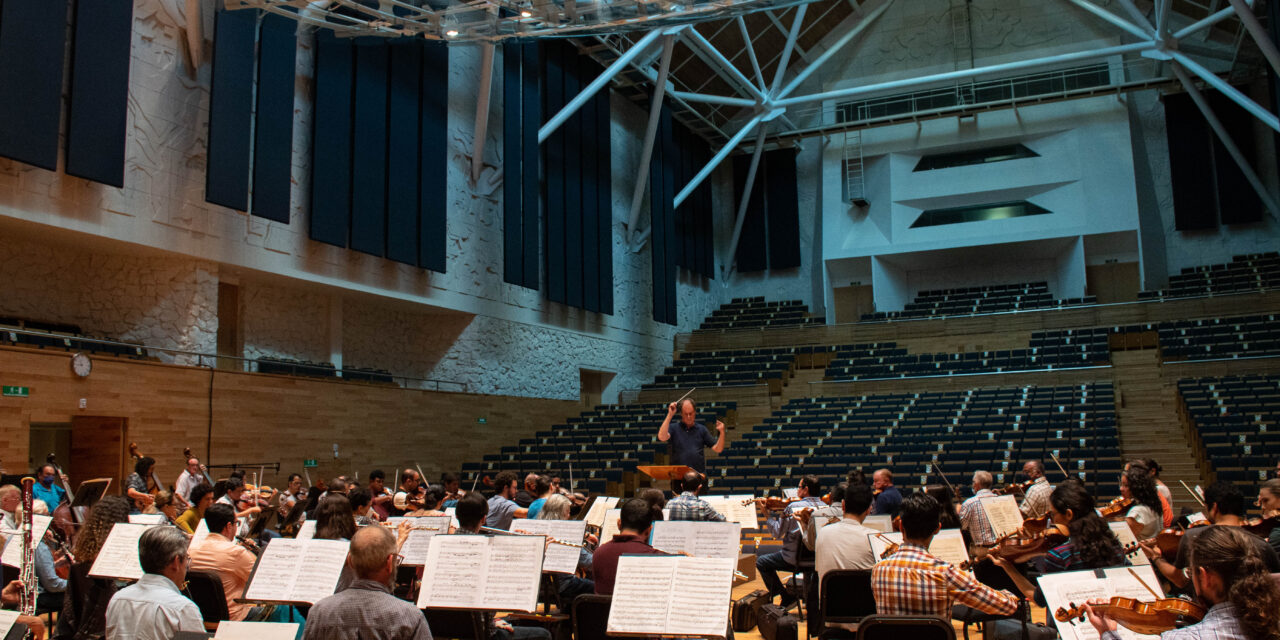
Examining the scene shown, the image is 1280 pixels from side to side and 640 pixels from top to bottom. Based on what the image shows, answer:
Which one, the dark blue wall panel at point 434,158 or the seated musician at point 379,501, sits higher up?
the dark blue wall panel at point 434,158

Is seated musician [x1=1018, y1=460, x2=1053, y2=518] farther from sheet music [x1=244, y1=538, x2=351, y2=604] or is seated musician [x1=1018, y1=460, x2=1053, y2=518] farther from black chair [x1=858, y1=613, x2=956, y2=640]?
sheet music [x1=244, y1=538, x2=351, y2=604]

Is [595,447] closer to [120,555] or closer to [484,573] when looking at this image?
[120,555]

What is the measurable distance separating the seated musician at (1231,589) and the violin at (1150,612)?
0.14ft

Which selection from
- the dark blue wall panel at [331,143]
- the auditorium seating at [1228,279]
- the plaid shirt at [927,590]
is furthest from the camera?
the auditorium seating at [1228,279]

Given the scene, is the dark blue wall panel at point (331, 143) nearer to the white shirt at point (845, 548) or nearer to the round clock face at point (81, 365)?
the round clock face at point (81, 365)

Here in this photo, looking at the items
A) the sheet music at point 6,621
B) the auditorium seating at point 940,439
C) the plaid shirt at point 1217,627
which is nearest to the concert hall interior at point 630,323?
the plaid shirt at point 1217,627

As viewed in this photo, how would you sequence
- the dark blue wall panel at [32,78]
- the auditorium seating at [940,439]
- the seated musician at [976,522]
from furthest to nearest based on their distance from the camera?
the auditorium seating at [940,439] < the dark blue wall panel at [32,78] < the seated musician at [976,522]

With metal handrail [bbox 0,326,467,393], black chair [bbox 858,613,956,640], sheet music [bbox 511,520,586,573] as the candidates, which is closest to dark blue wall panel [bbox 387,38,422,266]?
metal handrail [bbox 0,326,467,393]

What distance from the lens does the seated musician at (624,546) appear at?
5.14 metres

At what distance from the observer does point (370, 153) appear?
16859mm

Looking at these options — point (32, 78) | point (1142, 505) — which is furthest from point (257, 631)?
point (32, 78)

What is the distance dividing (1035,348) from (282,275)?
672 inches

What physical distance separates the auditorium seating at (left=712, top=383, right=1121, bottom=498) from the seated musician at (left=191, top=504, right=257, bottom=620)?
36.9 ft

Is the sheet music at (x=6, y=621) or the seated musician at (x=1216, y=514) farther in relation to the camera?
the seated musician at (x=1216, y=514)
